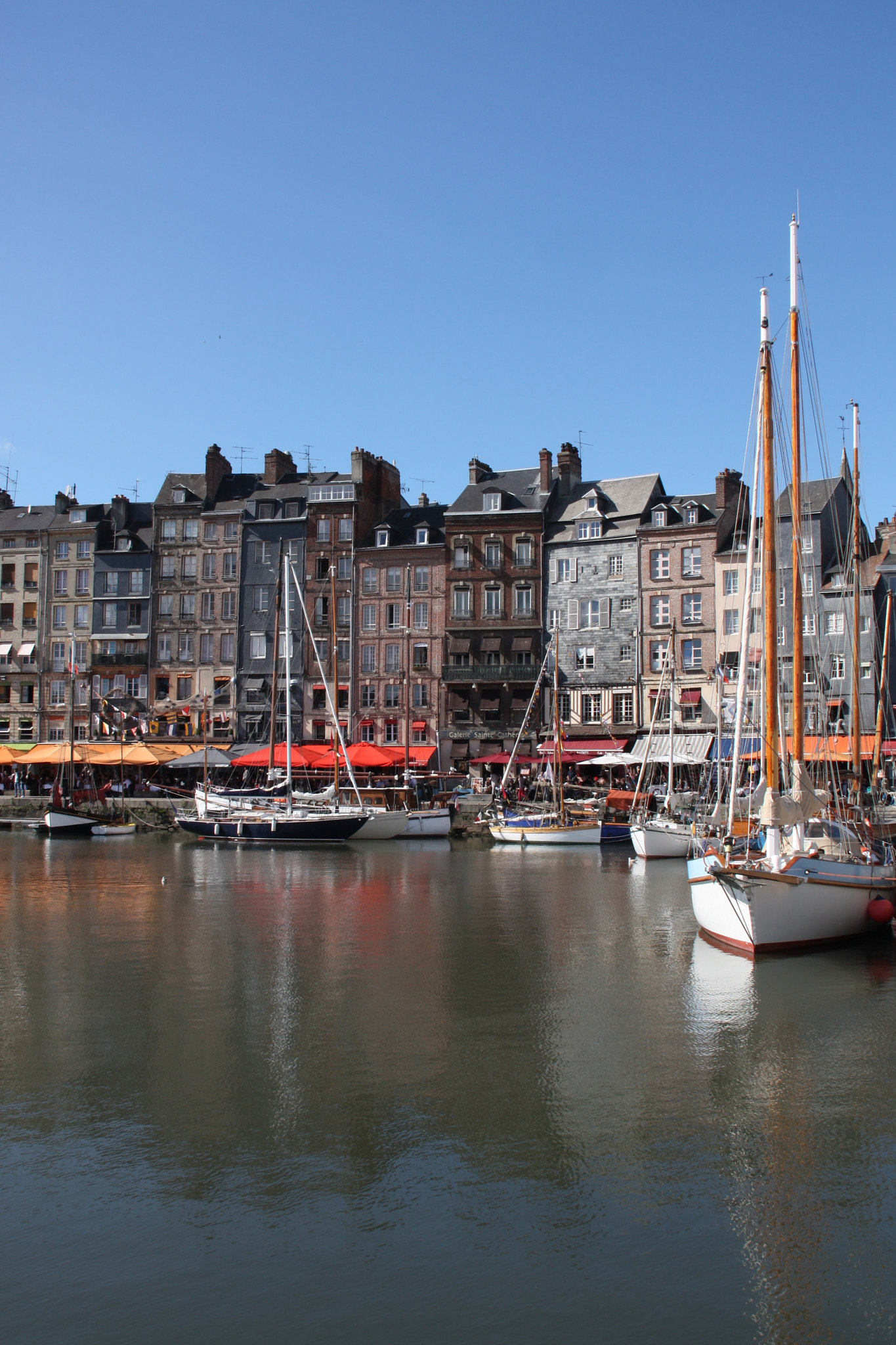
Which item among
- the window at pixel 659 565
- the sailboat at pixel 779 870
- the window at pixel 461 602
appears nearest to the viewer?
the sailboat at pixel 779 870

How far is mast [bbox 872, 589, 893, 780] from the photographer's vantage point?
3566 centimetres

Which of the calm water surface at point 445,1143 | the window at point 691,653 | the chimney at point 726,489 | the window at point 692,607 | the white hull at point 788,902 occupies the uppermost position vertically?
the chimney at point 726,489

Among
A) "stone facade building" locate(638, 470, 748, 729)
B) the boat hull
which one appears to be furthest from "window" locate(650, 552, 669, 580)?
the boat hull

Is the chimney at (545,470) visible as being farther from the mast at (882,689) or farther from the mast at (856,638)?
the mast at (856,638)

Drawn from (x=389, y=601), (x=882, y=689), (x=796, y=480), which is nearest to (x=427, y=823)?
(x=389, y=601)

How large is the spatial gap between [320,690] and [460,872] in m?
31.9

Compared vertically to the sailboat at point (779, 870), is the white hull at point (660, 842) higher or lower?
lower

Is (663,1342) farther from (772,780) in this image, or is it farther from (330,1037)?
(772,780)

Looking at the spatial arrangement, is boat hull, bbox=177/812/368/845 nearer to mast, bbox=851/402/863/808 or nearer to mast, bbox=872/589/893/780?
mast, bbox=872/589/893/780

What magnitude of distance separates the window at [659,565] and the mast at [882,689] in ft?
40.5

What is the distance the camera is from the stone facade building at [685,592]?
6072cm

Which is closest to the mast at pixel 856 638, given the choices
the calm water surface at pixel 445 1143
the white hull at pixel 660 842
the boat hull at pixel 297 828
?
the calm water surface at pixel 445 1143

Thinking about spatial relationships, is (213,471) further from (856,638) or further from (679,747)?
(856,638)

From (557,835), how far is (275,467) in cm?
3673
